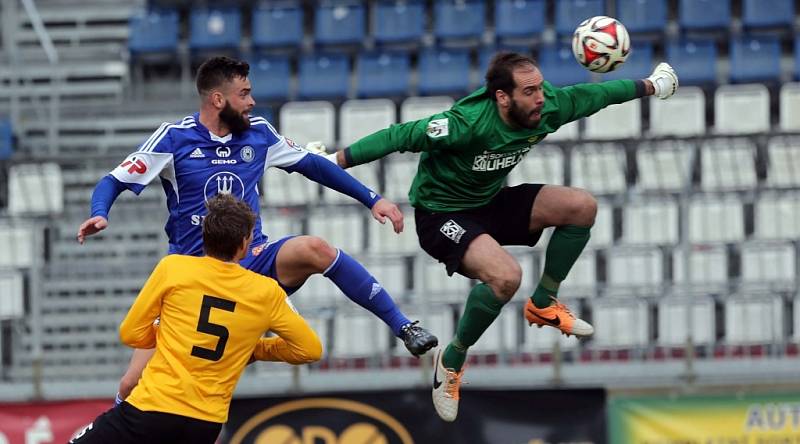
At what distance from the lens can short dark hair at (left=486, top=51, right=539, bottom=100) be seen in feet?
27.7

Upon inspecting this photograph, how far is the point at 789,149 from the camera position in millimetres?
14180

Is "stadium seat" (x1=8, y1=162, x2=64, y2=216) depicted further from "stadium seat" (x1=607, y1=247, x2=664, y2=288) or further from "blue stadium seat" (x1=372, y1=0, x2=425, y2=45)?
"stadium seat" (x1=607, y1=247, x2=664, y2=288)

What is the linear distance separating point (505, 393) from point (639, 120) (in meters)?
5.03

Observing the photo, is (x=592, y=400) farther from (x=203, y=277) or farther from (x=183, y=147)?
(x=203, y=277)

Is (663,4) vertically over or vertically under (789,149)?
over

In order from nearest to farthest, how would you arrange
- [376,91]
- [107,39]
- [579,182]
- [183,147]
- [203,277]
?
[203,277] → [183,147] → [579,182] → [376,91] → [107,39]

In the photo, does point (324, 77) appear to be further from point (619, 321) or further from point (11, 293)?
point (619, 321)

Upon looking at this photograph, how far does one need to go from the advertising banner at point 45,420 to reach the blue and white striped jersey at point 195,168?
148 inches

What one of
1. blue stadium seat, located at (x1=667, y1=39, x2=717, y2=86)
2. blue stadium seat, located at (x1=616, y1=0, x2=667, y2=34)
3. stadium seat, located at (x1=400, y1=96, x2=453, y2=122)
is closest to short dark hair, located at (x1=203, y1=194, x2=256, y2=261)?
stadium seat, located at (x1=400, y1=96, x2=453, y2=122)

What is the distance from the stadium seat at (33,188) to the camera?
14516mm

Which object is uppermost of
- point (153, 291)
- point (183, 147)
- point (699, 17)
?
point (699, 17)

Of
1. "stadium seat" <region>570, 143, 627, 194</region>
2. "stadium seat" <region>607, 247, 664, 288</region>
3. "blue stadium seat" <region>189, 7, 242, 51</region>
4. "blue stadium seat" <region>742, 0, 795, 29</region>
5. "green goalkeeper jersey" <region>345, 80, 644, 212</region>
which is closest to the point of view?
"green goalkeeper jersey" <region>345, 80, 644, 212</region>

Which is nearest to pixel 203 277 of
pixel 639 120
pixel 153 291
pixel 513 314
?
pixel 153 291

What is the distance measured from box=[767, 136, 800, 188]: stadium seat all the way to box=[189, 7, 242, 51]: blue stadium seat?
701 cm
